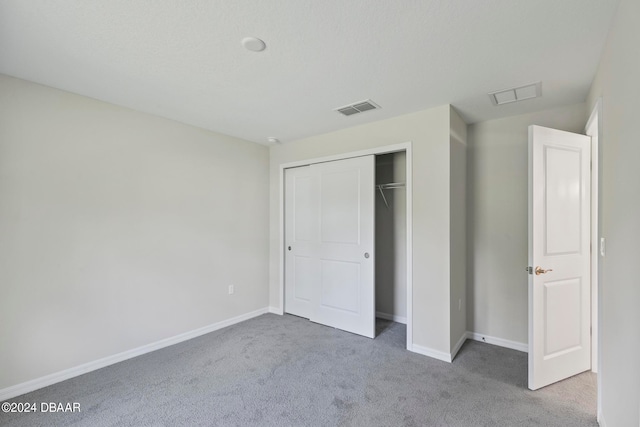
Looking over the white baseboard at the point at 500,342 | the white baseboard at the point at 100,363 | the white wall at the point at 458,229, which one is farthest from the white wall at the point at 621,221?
the white baseboard at the point at 100,363

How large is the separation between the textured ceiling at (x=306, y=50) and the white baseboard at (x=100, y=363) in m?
2.40

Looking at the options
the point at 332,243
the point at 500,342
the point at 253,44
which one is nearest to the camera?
the point at 253,44

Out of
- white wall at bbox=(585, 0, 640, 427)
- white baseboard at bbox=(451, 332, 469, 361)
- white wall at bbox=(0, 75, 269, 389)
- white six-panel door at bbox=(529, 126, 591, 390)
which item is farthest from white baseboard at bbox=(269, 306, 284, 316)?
white wall at bbox=(585, 0, 640, 427)

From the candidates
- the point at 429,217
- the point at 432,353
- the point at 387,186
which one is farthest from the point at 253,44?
the point at 432,353

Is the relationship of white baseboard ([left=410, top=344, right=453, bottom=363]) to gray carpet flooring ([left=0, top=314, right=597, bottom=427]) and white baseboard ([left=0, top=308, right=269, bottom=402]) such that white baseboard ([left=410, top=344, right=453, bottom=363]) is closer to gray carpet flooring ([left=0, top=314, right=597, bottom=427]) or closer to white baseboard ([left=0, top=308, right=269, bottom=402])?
gray carpet flooring ([left=0, top=314, right=597, bottom=427])

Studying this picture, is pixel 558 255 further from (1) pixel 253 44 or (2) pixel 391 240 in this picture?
(1) pixel 253 44

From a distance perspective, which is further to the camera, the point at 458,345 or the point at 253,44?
the point at 458,345

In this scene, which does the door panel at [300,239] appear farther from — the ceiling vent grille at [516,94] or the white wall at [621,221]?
the white wall at [621,221]

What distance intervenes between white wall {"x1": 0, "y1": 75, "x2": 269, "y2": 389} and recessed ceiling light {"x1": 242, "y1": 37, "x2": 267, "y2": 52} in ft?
5.78

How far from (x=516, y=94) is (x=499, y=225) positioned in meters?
1.35

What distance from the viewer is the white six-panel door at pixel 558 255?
2.24 m

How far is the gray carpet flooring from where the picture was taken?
1933 millimetres

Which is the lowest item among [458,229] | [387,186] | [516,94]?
[458,229]

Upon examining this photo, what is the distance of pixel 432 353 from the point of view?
280 centimetres
